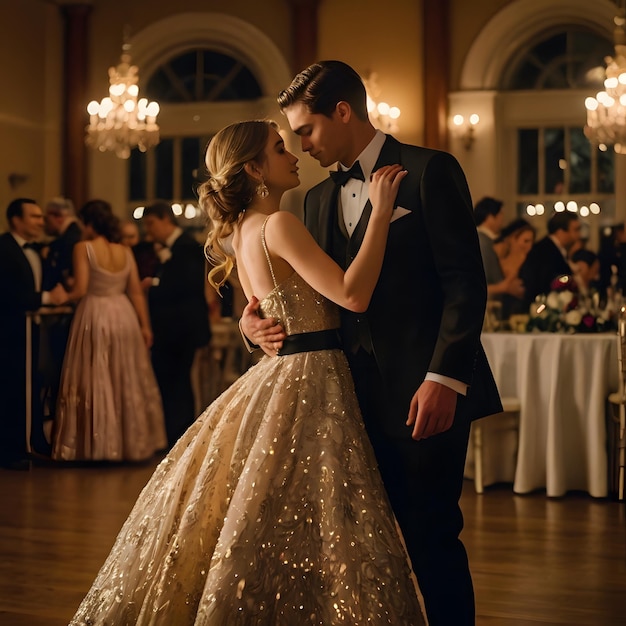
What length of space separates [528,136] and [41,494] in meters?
6.56

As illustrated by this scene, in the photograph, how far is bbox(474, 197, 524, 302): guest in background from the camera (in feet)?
22.5

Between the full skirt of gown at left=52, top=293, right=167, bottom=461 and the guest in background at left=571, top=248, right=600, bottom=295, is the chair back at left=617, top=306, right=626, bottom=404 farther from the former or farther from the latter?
the full skirt of gown at left=52, top=293, right=167, bottom=461

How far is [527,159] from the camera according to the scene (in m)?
10.5

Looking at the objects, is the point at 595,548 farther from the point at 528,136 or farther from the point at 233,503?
the point at 528,136

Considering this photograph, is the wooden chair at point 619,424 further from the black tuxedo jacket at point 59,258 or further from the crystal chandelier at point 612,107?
the black tuxedo jacket at point 59,258

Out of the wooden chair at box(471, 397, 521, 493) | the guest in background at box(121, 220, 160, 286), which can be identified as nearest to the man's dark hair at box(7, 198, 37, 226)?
the guest in background at box(121, 220, 160, 286)

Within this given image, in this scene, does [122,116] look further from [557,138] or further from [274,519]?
[274,519]

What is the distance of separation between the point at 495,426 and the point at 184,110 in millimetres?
6306

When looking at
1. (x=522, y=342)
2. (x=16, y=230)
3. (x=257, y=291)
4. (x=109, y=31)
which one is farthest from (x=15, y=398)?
(x=109, y=31)

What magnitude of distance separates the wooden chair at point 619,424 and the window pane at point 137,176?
262 inches

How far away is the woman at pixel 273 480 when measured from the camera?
2.42 m

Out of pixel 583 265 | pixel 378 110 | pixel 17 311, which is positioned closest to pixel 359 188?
pixel 17 311

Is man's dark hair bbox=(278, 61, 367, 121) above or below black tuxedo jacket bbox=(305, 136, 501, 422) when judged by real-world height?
above

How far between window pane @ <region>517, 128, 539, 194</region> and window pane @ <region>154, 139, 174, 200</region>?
11.5 feet
